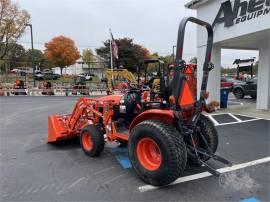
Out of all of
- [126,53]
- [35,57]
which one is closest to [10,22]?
[126,53]

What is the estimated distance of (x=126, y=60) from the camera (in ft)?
144

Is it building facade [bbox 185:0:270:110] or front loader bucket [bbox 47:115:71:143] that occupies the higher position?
building facade [bbox 185:0:270:110]

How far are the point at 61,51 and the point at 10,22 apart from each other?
13.0 meters

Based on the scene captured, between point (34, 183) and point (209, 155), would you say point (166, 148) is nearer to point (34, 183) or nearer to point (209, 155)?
point (209, 155)

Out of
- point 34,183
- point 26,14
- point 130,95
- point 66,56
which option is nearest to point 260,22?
point 130,95

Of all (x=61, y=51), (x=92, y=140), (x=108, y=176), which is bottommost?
(x=108, y=176)

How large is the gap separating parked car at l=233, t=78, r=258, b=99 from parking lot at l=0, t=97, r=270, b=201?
35.3 ft

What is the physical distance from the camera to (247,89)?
17062 mm

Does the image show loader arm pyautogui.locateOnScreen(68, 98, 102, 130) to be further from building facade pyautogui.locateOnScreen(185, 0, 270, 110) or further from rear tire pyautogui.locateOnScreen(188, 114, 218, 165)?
building facade pyautogui.locateOnScreen(185, 0, 270, 110)

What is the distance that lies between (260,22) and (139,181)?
7.46 m

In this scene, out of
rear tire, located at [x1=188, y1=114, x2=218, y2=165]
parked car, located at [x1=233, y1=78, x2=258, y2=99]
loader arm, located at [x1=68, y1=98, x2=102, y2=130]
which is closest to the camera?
rear tire, located at [x1=188, y1=114, x2=218, y2=165]

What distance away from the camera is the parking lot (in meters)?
3.72

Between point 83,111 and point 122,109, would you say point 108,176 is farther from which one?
point 83,111

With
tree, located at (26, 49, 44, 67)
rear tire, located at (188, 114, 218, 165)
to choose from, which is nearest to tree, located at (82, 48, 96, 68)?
tree, located at (26, 49, 44, 67)
